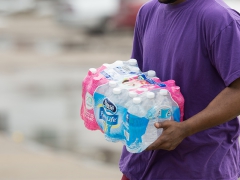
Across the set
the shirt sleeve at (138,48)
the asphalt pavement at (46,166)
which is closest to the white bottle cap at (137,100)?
the shirt sleeve at (138,48)

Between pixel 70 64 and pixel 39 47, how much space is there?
11.7ft

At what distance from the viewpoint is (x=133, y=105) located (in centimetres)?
271

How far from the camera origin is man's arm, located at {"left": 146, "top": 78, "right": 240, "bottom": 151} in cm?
271

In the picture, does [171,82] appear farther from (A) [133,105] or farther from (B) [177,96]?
(A) [133,105]

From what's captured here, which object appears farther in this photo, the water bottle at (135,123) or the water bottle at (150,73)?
the water bottle at (150,73)

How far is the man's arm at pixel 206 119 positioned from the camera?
8.87 ft

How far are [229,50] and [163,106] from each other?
0.38m

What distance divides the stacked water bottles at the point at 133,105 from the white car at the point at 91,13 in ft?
58.4

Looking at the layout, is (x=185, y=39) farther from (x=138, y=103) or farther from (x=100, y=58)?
(x=100, y=58)

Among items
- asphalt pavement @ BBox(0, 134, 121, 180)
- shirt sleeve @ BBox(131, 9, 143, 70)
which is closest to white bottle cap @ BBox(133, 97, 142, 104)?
shirt sleeve @ BBox(131, 9, 143, 70)

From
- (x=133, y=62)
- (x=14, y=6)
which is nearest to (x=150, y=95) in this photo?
(x=133, y=62)

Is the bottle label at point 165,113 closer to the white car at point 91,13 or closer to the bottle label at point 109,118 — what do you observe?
the bottle label at point 109,118

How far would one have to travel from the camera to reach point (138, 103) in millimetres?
2691

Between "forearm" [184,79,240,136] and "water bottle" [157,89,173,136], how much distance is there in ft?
0.32
